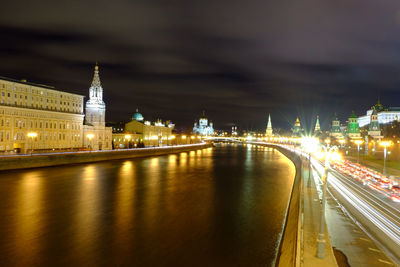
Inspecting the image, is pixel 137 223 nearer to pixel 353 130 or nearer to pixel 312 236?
pixel 312 236

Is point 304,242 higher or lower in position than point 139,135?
lower

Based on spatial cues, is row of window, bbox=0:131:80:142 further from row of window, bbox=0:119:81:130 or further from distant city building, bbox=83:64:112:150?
distant city building, bbox=83:64:112:150

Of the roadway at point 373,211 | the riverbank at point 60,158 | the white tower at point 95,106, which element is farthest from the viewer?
the white tower at point 95,106

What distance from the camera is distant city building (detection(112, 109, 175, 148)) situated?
7900 centimetres

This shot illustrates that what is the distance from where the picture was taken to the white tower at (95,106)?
6650cm

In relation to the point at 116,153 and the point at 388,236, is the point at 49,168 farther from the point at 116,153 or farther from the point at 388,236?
the point at 388,236

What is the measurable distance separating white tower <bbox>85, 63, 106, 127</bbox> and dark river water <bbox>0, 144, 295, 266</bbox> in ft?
119

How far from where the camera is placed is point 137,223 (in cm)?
1659

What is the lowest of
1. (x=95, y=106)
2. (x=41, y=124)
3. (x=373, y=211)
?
(x=373, y=211)

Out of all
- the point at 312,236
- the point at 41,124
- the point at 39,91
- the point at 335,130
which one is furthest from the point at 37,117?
the point at 335,130

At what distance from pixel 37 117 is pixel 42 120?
108 cm

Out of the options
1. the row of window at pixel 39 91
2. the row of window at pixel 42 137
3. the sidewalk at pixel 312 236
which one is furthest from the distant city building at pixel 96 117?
the sidewalk at pixel 312 236

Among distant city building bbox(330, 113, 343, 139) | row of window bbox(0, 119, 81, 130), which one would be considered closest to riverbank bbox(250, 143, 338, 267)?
row of window bbox(0, 119, 81, 130)

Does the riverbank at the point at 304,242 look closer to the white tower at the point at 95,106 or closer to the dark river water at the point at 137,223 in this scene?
the dark river water at the point at 137,223
